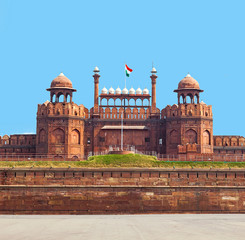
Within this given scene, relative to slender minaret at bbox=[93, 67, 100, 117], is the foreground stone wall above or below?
below

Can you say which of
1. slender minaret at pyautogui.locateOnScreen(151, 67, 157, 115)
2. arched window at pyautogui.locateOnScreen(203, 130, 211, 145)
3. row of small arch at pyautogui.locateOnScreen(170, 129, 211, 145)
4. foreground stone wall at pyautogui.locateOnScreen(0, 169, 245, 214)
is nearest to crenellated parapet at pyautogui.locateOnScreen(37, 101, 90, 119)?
slender minaret at pyautogui.locateOnScreen(151, 67, 157, 115)

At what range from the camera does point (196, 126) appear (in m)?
54.7

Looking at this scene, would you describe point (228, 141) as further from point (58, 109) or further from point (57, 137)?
point (58, 109)

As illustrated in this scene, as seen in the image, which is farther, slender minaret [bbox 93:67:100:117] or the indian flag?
slender minaret [bbox 93:67:100:117]

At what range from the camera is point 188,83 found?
185 feet

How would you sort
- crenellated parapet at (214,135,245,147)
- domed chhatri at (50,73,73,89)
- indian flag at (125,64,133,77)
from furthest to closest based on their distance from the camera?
crenellated parapet at (214,135,245,147)
domed chhatri at (50,73,73,89)
indian flag at (125,64,133,77)

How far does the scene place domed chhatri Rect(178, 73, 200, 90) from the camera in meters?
56.2

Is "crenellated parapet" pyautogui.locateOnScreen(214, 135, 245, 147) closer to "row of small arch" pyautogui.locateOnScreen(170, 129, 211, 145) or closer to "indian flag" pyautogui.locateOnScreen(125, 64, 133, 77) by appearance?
"row of small arch" pyautogui.locateOnScreen(170, 129, 211, 145)

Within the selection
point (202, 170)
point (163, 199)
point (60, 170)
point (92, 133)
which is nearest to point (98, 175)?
point (60, 170)

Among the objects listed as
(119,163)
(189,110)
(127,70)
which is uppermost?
(127,70)

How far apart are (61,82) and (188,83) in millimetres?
14779

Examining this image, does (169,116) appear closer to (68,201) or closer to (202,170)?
(202,170)
